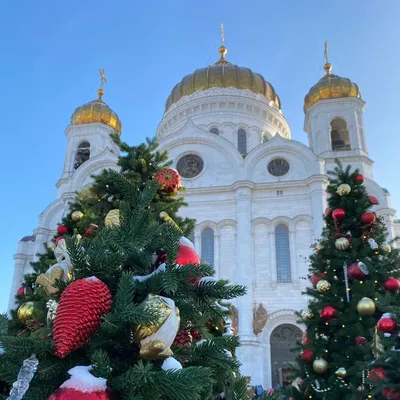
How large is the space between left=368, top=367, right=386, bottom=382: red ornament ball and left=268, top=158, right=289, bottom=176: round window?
1720 cm

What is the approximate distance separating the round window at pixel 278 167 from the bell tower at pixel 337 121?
8.97 ft

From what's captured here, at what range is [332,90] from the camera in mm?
23812

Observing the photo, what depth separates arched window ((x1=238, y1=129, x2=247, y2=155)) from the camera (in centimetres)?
2625

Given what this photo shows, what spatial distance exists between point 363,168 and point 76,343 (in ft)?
72.3

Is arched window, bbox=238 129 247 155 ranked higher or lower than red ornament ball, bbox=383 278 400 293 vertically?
higher

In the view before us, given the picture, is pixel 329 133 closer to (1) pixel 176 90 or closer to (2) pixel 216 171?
(2) pixel 216 171

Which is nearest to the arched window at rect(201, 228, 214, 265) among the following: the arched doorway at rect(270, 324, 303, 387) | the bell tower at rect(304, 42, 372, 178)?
the arched doorway at rect(270, 324, 303, 387)

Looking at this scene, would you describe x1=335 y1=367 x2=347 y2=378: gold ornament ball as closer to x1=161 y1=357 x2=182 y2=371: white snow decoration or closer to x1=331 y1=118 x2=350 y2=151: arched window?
x1=161 y1=357 x2=182 y2=371: white snow decoration

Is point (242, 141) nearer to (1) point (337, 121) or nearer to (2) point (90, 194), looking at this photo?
(1) point (337, 121)

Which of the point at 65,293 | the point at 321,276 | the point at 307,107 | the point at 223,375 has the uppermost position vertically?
the point at 307,107

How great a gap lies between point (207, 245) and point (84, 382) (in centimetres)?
1765

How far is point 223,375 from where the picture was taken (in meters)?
1.99

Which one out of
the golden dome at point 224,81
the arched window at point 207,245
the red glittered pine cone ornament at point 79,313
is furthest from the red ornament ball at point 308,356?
the golden dome at point 224,81

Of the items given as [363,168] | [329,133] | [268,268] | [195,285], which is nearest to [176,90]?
[329,133]
